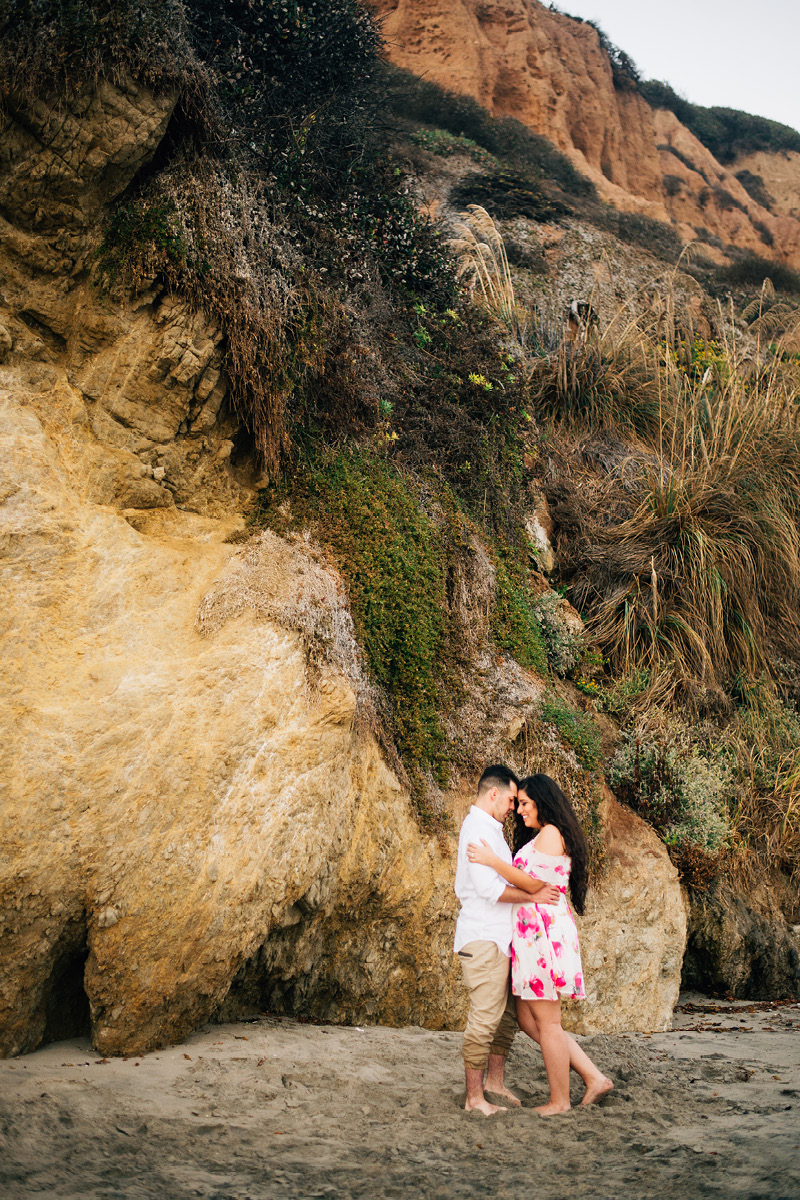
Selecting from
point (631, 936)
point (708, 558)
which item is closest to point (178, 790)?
point (631, 936)

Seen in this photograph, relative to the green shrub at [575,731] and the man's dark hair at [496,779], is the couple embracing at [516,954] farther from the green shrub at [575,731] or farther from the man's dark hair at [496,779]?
the green shrub at [575,731]

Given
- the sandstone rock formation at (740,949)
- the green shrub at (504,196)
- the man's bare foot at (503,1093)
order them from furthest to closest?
the green shrub at (504,196)
the sandstone rock formation at (740,949)
the man's bare foot at (503,1093)

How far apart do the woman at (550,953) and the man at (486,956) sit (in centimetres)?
6

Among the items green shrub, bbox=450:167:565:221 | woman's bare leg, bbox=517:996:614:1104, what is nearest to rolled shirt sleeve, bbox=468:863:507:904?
woman's bare leg, bbox=517:996:614:1104

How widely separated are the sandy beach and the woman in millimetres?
184

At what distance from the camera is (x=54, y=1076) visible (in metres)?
3.03

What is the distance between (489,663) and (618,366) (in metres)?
5.43

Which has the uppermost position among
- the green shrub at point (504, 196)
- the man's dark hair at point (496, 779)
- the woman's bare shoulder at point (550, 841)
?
the green shrub at point (504, 196)

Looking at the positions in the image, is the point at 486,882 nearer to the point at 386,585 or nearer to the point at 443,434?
the point at 386,585

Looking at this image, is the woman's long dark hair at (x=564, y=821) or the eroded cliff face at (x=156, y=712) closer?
the eroded cliff face at (x=156, y=712)

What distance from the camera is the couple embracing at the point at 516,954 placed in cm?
342

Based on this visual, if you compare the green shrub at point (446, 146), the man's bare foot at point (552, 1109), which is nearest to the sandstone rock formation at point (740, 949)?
the man's bare foot at point (552, 1109)

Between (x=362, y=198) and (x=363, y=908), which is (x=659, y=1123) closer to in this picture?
(x=363, y=908)

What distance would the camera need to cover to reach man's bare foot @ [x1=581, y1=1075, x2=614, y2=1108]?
3.44 meters
